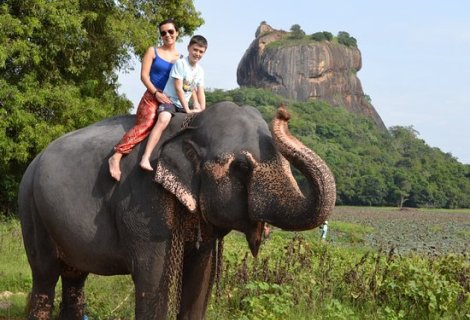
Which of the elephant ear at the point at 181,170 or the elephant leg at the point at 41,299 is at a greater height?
the elephant ear at the point at 181,170

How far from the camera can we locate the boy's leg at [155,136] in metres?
4.44

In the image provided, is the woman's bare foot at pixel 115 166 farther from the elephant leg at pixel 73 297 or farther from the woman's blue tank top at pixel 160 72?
the elephant leg at pixel 73 297

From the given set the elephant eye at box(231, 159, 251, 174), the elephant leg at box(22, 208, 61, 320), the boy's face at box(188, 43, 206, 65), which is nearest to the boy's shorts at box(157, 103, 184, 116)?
the boy's face at box(188, 43, 206, 65)

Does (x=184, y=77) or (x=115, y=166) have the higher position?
(x=184, y=77)

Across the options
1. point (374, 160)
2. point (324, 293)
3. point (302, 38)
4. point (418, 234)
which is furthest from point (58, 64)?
point (302, 38)

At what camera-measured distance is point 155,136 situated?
14.8 ft

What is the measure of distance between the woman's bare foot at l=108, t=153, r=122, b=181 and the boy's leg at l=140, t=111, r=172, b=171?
19cm

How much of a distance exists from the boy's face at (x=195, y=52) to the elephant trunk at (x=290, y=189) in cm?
87

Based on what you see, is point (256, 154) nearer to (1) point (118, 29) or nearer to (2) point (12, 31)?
(2) point (12, 31)

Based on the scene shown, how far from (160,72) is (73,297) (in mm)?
1887

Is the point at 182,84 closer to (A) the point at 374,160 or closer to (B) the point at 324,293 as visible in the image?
(B) the point at 324,293

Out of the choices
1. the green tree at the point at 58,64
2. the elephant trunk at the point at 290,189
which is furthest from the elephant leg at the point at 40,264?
the green tree at the point at 58,64

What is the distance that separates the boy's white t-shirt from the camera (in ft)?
15.4

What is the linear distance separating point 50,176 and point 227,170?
1392mm
